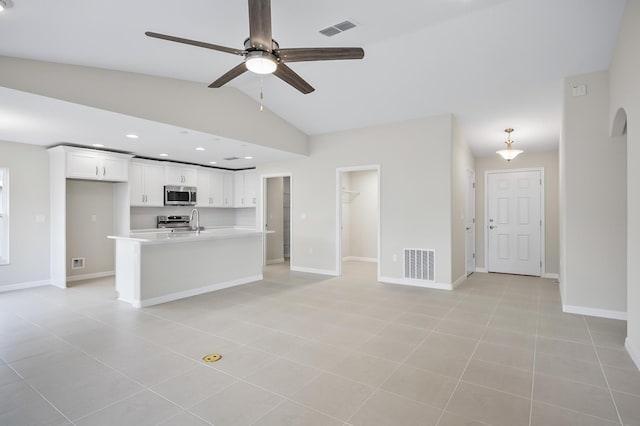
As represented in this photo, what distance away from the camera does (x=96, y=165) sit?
19.2 ft

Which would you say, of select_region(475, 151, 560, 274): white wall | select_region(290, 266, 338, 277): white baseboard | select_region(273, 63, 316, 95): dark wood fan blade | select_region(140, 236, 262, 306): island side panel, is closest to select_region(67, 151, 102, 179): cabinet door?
select_region(140, 236, 262, 306): island side panel

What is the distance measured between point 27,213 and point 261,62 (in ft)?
17.9

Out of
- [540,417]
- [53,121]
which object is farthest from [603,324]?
[53,121]

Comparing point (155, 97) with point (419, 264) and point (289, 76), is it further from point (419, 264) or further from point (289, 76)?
point (419, 264)

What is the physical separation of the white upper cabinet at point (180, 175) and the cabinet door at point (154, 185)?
0.15 m

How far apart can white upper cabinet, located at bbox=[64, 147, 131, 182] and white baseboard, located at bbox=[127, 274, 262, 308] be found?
2437mm

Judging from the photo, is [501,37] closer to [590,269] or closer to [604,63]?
[604,63]

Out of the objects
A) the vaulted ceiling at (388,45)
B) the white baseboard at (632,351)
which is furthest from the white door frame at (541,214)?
the white baseboard at (632,351)

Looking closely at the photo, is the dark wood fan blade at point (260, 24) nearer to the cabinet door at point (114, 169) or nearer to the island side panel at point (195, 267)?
the island side panel at point (195, 267)

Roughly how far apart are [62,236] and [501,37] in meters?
6.83

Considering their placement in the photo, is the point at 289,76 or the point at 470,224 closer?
the point at 289,76

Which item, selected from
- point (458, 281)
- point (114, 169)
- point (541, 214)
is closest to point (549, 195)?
point (541, 214)

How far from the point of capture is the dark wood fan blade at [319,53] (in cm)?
246

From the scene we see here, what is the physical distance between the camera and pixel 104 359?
280 centimetres
